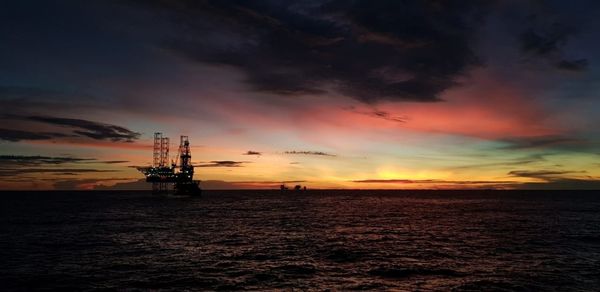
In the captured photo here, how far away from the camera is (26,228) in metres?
70.8

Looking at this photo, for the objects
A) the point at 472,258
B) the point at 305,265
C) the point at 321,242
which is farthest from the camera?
the point at 321,242

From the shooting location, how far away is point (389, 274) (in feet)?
114

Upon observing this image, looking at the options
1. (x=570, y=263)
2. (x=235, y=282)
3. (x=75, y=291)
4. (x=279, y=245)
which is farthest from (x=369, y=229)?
(x=75, y=291)

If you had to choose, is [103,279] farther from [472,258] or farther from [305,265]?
[472,258]

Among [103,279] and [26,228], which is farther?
[26,228]

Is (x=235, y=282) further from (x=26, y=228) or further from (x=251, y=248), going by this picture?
(x=26, y=228)

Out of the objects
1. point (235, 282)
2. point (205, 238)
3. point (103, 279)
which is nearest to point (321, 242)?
point (205, 238)

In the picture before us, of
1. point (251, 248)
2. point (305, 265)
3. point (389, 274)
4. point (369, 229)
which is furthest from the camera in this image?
point (369, 229)

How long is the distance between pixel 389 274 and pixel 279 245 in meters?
18.9

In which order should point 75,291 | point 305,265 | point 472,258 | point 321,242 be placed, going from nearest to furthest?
point 75,291 < point 305,265 < point 472,258 < point 321,242

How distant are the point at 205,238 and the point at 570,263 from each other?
3977 centimetres

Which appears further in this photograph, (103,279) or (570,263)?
(570,263)

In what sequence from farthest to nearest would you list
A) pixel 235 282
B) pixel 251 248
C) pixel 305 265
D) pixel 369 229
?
1. pixel 369 229
2. pixel 251 248
3. pixel 305 265
4. pixel 235 282

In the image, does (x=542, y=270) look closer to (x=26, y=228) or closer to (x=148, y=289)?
(x=148, y=289)
